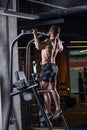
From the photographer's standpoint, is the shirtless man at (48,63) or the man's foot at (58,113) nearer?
the shirtless man at (48,63)

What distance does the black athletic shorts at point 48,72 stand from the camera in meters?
4.84

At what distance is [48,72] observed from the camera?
484 cm

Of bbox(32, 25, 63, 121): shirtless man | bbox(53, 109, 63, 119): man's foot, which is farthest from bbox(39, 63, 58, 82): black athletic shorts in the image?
bbox(53, 109, 63, 119): man's foot

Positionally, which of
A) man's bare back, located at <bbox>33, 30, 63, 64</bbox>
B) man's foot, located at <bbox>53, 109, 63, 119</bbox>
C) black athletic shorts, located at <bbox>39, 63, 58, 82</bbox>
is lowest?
man's foot, located at <bbox>53, 109, 63, 119</bbox>

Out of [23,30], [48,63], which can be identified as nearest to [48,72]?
[48,63]

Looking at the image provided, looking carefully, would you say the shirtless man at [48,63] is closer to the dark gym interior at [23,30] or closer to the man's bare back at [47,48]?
the man's bare back at [47,48]

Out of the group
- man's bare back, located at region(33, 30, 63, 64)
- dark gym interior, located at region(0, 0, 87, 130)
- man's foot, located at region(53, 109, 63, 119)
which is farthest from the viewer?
dark gym interior, located at region(0, 0, 87, 130)

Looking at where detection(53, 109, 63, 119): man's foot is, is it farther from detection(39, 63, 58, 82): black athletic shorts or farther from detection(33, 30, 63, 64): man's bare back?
detection(33, 30, 63, 64): man's bare back

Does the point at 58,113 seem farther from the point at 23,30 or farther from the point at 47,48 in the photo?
the point at 23,30

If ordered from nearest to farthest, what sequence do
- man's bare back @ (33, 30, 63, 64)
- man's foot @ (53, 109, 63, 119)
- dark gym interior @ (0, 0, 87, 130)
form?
1. man's bare back @ (33, 30, 63, 64)
2. man's foot @ (53, 109, 63, 119)
3. dark gym interior @ (0, 0, 87, 130)

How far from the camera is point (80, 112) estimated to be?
13000 mm

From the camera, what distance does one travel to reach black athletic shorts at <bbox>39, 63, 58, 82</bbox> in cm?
484

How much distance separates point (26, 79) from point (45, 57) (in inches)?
18.8

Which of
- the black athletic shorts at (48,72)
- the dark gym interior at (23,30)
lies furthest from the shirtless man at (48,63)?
the dark gym interior at (23,30)
